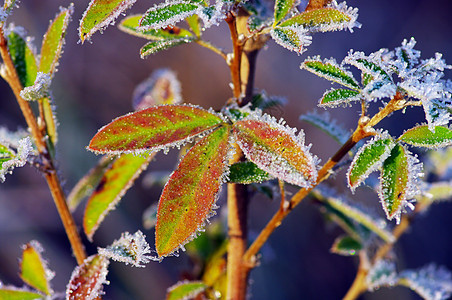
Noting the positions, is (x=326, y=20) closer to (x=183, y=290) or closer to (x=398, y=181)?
(x=398, y=181)

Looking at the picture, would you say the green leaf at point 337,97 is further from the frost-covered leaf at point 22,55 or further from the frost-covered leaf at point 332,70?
the frost-covered leaf at point 22,55

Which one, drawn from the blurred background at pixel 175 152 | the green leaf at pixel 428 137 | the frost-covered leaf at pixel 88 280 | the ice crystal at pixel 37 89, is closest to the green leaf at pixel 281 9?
the green leaf at pixel 428 137

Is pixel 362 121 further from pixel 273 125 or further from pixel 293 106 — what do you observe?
pixel 293 106

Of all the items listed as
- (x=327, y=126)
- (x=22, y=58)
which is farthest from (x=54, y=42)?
(x=327, y=126)

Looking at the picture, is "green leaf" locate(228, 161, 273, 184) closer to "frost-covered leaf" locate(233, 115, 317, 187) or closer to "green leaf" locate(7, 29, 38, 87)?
"frost-covered leaf" locate(233, 115, 317, 187)

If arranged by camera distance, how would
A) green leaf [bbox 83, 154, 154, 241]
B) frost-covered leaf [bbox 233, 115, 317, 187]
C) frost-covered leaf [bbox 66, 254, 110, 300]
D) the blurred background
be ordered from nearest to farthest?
frost-covered leaf [bbox 233, 115, 317, 187] < frost-covered leaf [bbox 66, 254, 110, 300] < green leaf [bbox 83, 154, 154, 241] < the blurred background

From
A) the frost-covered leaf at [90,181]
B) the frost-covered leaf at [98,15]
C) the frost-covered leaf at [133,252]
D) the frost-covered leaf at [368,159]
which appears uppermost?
the frost-covered leaf at [98,15]

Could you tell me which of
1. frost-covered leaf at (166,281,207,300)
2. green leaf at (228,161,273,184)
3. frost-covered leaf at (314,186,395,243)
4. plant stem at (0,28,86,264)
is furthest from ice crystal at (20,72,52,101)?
frost-covered leaf at (314,186,395,243)
